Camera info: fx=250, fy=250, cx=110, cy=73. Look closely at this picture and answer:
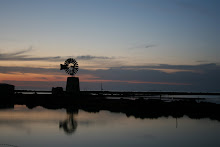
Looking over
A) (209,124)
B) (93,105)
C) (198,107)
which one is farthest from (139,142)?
(93,105)

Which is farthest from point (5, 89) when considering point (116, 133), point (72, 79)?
point (116, 133)

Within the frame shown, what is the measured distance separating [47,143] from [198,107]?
29.4 metres

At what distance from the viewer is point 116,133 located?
23.6 metres

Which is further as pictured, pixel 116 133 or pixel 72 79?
pixel 72 79

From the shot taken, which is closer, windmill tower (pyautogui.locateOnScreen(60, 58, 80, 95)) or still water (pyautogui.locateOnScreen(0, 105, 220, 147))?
still water (pyautogui.locateOnScreen(0, 105, 220, 147))

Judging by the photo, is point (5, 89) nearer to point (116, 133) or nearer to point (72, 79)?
point (72, 79)

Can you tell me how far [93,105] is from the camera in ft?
156

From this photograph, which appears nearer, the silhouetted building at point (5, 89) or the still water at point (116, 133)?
the still water at point (116, 133)

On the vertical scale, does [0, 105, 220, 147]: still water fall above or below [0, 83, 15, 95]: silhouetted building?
below

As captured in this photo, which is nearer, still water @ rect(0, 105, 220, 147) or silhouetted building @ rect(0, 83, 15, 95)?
still water @ rect(0, 105, 220, 147)

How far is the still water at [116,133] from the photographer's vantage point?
19453 mm

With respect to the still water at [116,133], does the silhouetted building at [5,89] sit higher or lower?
higher

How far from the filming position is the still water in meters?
19.5

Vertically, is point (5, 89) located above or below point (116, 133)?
above
